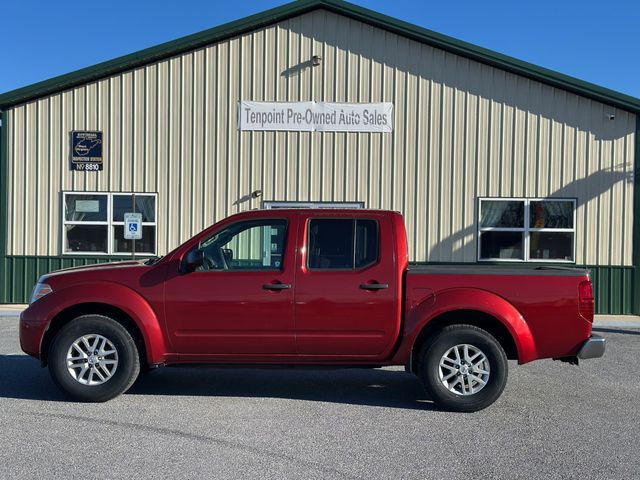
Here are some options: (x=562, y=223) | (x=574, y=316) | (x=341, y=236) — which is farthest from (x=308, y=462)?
(x=562, y=223)

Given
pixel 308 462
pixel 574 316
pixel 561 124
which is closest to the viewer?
pixel 308 462

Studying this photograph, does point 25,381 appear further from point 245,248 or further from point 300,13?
point 300,13

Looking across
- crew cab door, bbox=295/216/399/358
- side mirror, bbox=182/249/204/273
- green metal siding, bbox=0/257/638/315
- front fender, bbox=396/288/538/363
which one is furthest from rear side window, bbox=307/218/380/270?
green metal siding, bbox=0/257/638/315

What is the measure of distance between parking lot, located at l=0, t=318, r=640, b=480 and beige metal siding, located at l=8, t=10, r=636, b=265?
6075 millimetres

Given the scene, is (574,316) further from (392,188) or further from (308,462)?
(392,188)

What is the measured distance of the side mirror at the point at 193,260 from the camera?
5832mm

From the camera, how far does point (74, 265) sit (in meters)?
13.0

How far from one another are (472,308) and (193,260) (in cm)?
261

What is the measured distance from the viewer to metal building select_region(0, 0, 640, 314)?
42.4 ft

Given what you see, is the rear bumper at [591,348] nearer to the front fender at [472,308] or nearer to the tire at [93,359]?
the front fender at [472,308]

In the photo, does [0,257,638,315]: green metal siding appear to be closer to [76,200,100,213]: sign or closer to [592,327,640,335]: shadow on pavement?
[76,200,100,213]: sign

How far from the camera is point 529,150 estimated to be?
12.9 meters

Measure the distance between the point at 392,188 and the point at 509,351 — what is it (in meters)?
7.21

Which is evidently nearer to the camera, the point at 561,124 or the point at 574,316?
the point at 574,316
